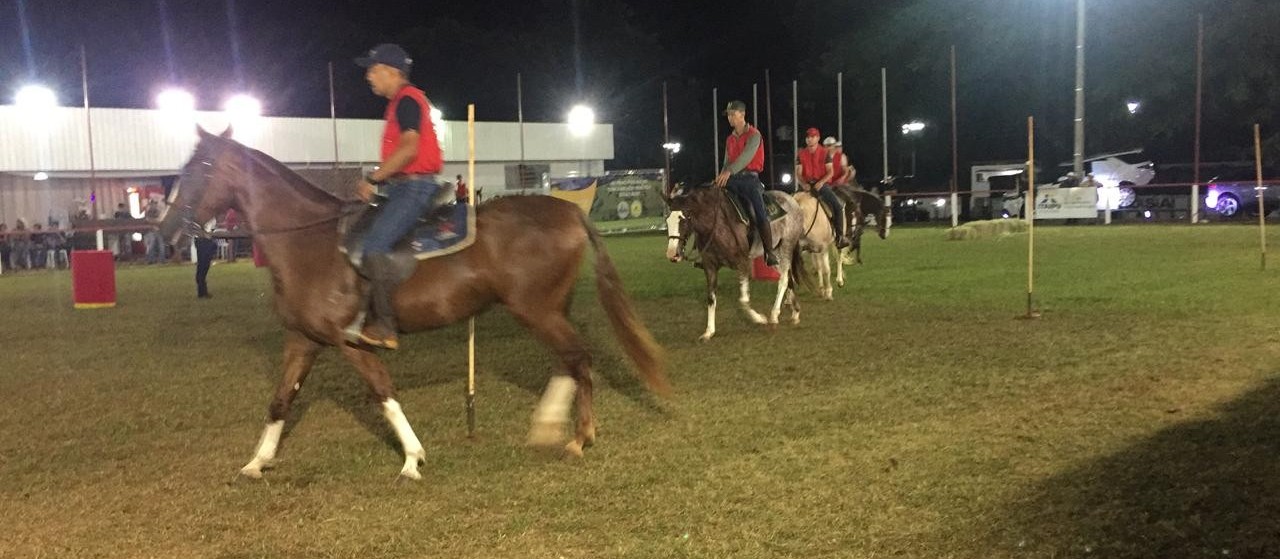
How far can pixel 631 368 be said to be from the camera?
1041 centimetres

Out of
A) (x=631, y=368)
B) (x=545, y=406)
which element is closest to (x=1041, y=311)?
(x=631, y=368)

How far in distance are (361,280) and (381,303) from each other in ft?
0.69

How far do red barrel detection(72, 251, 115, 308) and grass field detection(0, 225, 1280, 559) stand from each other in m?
4.11

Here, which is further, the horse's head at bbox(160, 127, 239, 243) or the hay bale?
the hay bale

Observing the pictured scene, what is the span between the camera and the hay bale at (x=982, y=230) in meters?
29.6

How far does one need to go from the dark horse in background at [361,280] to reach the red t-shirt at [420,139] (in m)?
0.54

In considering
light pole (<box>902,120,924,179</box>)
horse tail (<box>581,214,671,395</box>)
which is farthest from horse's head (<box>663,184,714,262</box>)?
light pole (<box>902,120,924,179</box>)

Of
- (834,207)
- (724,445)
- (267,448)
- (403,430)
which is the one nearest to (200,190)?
(267,448)

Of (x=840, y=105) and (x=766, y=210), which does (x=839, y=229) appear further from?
(x=840, y=105)

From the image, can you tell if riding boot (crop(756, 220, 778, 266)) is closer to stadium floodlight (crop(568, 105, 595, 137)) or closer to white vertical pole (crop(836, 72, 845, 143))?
white vertical pole (crop(836, 72, 845, 143))

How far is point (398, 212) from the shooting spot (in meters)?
6.53

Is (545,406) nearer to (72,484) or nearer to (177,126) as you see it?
(72,484)

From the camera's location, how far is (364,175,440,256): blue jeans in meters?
6.48

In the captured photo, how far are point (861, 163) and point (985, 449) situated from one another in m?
54.5
